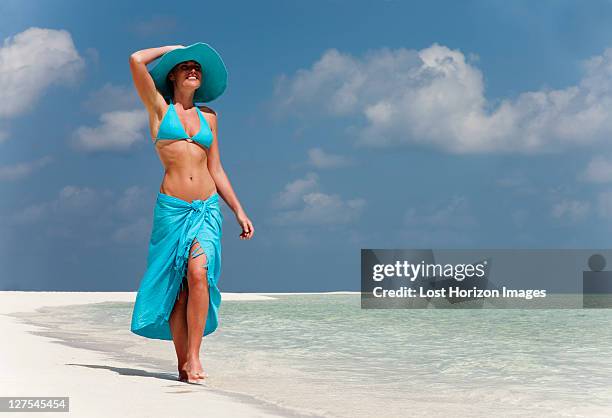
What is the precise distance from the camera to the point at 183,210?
467 cm

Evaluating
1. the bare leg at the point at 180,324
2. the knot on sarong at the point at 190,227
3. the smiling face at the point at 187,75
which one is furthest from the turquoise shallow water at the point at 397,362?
the smiling face at the point at 187,75

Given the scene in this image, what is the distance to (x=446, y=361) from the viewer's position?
21.4 ft

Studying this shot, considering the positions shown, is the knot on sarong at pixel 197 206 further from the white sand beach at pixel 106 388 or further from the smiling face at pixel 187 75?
the white sand beach at pixel 106 388

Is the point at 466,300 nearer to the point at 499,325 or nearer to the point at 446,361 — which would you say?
the point at 499,325

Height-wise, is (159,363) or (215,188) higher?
(215,188)

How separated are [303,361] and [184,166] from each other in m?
2.25

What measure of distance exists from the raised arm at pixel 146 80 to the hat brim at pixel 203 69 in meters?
0.09

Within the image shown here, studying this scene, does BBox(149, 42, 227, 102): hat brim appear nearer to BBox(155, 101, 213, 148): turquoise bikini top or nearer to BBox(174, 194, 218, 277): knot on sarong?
BBox(155, 101, 213, 148): turquoise bikini top

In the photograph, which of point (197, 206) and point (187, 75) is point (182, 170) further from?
point (187, 75)

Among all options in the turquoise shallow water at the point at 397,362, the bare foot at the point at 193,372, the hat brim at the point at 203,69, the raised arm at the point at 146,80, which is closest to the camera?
the turquoise shallow water at the point at 397,362

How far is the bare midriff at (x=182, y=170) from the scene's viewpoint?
186 inches

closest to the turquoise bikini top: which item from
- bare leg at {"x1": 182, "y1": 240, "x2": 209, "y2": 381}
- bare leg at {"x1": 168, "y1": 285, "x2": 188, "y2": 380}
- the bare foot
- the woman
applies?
the woman

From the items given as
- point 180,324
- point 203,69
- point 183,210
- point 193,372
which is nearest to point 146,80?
point 203,69

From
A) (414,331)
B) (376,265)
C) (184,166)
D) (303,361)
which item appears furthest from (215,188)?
(376,265)
